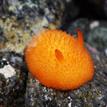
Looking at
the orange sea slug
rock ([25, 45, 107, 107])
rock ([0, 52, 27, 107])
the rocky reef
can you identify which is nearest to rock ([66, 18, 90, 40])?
the rocky reef

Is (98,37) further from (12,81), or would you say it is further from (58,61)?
(12,81)

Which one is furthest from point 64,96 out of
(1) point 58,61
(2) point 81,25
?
(2) point 81,25

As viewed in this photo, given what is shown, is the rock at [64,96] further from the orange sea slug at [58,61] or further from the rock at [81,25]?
the rock at [81,25]

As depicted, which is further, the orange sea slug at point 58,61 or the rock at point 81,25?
the rock at point 81,25

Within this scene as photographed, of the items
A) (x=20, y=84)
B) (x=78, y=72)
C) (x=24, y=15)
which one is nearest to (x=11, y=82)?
(x=20, y=84)

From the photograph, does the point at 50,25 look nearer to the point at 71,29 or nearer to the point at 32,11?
the point at 32,11

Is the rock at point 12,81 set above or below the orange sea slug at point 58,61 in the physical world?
below

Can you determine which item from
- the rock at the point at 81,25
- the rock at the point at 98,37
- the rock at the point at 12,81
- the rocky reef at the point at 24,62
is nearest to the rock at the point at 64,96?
the rocky reef at the point at 24,62
